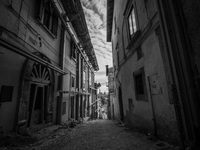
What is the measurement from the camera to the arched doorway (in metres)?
3.76

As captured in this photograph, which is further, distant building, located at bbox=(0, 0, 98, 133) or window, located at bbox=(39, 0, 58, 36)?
window, located at bbox=(39, 0, 58, 36)

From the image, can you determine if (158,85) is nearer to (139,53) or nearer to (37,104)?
(139,53)

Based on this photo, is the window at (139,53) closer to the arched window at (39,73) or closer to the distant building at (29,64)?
the distant building at (29,64)

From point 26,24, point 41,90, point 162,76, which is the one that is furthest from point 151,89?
point 26,24

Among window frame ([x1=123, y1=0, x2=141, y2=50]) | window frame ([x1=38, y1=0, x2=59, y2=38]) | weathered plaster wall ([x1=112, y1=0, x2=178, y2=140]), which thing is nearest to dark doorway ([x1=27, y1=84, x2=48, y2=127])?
window frame ([x1=38, y1=0, x2=59, y2=38])

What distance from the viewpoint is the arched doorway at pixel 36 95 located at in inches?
148

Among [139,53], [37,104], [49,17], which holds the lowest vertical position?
[37,104]

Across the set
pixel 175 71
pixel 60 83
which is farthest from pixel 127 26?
pixel 60 83

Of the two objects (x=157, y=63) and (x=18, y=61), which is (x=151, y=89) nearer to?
(x=157, y=63)

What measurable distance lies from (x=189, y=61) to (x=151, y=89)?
182cm

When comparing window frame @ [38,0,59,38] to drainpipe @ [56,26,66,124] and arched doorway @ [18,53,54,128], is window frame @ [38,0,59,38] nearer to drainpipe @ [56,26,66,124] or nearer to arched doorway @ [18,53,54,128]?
drainpipe @ [56,26,66,124]

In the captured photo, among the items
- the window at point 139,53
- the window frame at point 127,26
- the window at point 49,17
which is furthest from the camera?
the window at point 49,17

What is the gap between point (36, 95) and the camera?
4867 mm

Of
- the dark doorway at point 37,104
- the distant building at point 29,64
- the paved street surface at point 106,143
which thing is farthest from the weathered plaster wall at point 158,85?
the dark doorway at point 37,104
